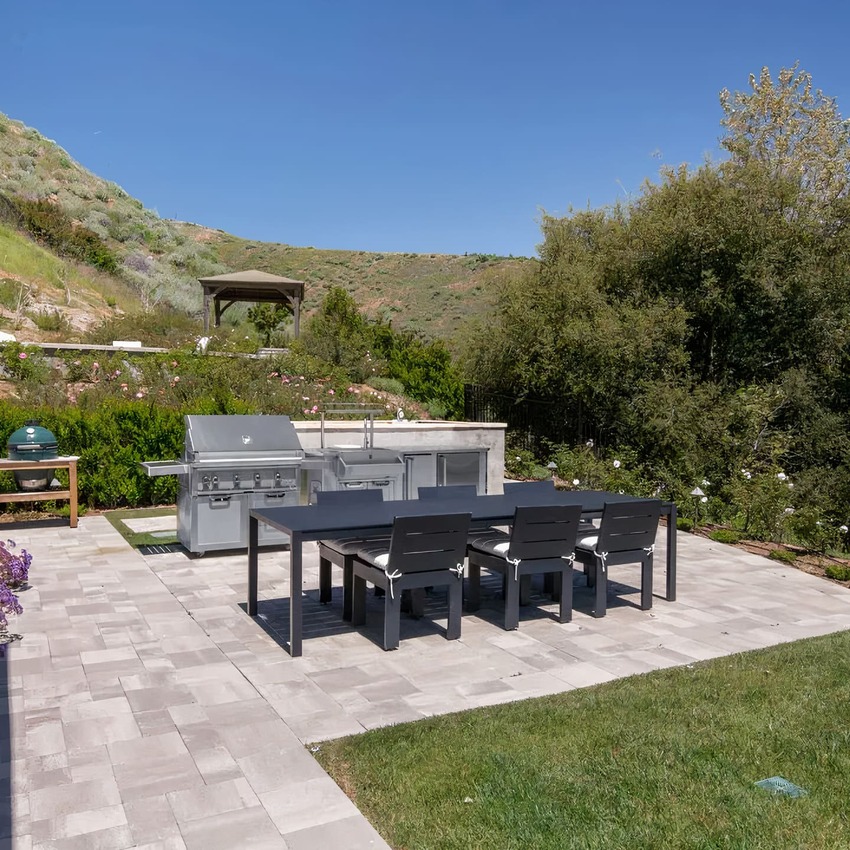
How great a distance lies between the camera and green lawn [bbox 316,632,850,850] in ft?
8.54

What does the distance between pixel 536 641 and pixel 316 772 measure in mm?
2044

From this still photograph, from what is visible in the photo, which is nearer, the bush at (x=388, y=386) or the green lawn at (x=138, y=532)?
the green lawn at (x=138, y=532)

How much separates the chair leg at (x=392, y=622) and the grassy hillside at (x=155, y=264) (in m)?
11.1

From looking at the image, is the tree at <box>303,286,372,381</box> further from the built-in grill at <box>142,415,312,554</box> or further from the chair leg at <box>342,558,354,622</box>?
the chair leg at <box>342,558,354,622</box>

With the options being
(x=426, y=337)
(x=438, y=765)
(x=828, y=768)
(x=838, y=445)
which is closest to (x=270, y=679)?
(x=438, y=765)

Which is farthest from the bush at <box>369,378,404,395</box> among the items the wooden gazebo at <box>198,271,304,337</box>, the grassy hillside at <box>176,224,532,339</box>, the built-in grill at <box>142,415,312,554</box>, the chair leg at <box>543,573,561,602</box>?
the grassy hillside at <box>176,224,532,339</box>

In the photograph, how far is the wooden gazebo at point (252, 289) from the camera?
18.5 meters

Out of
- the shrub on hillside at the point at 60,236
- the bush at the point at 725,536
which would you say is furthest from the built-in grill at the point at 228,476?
the shrub on hillside at the point at 60,236

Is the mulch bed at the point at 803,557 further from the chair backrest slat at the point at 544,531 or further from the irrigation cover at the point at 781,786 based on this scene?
the irrigation cover at the point at 781,786

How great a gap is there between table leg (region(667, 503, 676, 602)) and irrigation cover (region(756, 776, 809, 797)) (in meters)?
2.82

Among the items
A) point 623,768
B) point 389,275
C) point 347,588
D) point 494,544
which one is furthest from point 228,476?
point 389,275

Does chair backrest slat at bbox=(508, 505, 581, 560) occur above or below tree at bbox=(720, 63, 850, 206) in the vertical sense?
below

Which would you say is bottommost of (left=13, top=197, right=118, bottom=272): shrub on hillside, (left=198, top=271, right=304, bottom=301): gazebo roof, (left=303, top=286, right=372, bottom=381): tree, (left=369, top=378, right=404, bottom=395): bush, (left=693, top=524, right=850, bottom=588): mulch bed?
(left=693, top=524, right=850, bottom=588): mulch bed

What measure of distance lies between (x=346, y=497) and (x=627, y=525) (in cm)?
193
